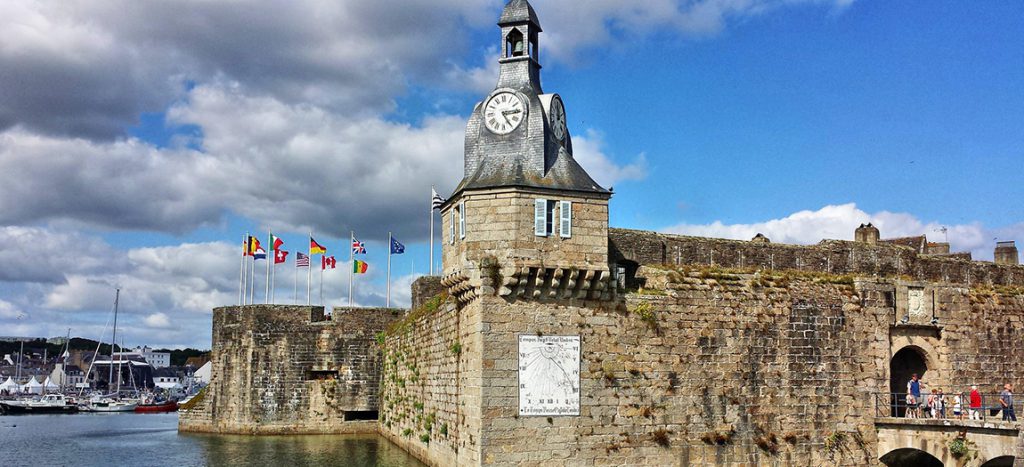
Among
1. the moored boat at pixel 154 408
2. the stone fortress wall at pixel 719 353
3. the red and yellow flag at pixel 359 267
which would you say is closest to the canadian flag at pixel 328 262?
the red and yellow flag at pixel 359 267

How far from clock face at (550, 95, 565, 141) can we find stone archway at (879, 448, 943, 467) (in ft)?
42.0

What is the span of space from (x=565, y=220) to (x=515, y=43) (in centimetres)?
620

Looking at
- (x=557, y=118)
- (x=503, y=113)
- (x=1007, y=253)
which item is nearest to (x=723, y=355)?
(x=557, y=118)

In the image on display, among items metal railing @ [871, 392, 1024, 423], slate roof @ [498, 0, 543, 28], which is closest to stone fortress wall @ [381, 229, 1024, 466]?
metal railing @ [871, 392, 1024, 423]

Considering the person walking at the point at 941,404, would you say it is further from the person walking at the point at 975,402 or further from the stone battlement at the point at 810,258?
the stone battlement at the point at 810,258

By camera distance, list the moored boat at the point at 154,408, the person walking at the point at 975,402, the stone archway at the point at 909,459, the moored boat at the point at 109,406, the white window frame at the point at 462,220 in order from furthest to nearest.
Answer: the moored boat at the point at 109,406 → the moored boat at the point at 154,408 → the stone archway at the point at 909,459 → the person walking at the point at 975,402 → the white window frame at the point at 462,220

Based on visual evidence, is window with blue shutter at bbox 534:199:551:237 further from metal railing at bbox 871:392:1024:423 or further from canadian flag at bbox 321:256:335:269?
canadian flag at bbox 321:256:335:269

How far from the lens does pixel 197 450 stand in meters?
34.4

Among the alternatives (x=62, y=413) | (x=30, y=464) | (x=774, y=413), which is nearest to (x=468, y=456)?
(x=774, y=413)

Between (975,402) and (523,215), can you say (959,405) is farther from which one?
(523,215)

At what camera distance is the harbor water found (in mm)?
30594

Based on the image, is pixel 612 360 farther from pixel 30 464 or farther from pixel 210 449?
pixel 30 464

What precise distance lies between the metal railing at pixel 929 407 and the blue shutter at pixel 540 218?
10.9m

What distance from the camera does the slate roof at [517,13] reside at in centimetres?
2522
